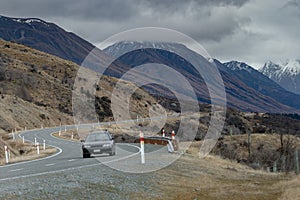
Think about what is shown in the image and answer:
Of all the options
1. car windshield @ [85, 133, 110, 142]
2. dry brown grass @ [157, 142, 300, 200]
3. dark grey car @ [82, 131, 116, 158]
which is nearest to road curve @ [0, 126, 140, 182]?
dark grey car @ [82, 131, 116, 158]

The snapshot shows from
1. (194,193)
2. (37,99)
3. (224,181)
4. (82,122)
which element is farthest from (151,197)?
(37,99)

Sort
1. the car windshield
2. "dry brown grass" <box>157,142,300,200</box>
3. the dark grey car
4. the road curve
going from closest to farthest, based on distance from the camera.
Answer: "dry brown grass" <box>157,142,300,200</box>
the road curve
the dark grey car
the car windshield

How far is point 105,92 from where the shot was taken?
115 meters

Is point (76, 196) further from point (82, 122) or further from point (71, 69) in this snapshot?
point (71, 69)

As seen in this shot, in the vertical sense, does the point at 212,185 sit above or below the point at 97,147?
below

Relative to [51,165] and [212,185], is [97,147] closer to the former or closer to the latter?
[51,165]

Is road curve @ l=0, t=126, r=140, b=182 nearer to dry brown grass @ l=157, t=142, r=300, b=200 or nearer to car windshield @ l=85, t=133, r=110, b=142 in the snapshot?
car windshield @ l=85, t=133, r=110, b=142

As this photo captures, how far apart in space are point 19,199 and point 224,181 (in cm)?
850

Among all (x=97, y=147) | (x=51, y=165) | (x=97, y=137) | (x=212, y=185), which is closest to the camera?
(x=212, y=185)

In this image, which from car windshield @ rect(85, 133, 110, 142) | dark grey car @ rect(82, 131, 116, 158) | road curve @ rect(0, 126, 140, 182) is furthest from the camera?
car windshield @ rect(85, 133, 110, 142)

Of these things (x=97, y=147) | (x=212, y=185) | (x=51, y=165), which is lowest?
(x=212, y=185)

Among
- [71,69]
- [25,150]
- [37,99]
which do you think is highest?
[71,69]

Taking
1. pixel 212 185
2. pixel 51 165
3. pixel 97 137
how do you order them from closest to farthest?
pixel 212 185
pixel 51 165
pixel 97 137

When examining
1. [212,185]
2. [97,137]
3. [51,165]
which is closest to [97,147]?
[97,137]
